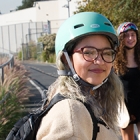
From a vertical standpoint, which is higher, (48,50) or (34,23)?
(34,23)

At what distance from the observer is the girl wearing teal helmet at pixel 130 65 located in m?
5.12

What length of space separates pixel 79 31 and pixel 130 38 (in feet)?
9.93

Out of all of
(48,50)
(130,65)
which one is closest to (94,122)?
(130,65)

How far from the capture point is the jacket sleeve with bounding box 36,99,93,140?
6.16ft

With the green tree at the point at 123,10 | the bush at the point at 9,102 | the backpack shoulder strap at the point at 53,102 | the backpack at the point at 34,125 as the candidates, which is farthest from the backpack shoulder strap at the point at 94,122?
the green tree at the point at 123,10

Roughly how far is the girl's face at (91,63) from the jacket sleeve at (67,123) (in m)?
0.23

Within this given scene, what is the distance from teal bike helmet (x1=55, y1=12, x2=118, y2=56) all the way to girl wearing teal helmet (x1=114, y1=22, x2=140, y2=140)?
2811 millimetres

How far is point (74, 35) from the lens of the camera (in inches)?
87.0

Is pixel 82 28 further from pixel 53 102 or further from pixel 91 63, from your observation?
pixel 53 102

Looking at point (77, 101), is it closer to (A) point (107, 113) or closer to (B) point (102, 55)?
(B) point (102, 55)

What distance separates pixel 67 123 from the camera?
6.19 feet

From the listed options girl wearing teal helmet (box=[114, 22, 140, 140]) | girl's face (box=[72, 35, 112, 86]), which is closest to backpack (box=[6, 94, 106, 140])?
girl's face (box=[72, 35, 112, 86])

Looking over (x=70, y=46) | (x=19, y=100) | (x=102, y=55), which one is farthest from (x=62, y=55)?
(x=19, y=100)

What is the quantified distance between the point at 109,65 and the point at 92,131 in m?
0.44
